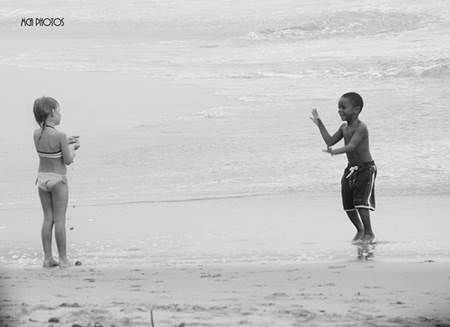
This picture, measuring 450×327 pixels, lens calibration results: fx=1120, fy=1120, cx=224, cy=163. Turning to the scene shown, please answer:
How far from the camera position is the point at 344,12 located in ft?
105

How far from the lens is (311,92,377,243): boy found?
26.3 feet

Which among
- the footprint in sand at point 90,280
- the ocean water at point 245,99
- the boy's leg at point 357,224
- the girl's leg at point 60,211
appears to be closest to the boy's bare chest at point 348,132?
the boy's leg at point 357,224

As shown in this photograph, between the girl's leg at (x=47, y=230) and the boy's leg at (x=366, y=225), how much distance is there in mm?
2161

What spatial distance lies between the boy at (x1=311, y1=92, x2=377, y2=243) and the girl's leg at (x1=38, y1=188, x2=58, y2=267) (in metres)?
2.01

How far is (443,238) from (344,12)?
2480 centimetres

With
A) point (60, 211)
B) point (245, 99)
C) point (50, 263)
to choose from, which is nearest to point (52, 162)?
point (60, 211)

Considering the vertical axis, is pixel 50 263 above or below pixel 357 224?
below

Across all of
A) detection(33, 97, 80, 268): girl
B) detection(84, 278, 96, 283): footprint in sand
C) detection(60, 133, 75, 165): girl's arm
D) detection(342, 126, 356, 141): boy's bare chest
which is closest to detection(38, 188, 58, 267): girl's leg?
detection(33, 97, 80, 268): girl

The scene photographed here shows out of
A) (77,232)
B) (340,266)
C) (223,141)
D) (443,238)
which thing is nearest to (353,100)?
(443,238)

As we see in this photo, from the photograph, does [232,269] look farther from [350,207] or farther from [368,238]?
[350,207]

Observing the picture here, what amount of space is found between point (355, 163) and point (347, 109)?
15.9 inches

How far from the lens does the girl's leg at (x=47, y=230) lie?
7152mm

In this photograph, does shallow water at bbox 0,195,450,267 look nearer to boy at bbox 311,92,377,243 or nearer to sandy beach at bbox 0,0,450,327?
sandy beach at bbox 0,0,450,327

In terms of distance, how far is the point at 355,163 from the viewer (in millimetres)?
8211
